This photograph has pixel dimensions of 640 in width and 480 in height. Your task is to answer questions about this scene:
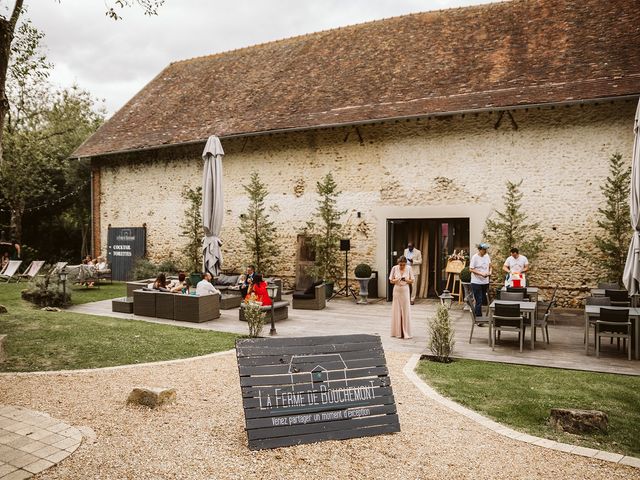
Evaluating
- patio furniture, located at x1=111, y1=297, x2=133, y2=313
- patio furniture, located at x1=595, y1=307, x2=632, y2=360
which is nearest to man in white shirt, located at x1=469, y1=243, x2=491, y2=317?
patio furniture, located at x1=595, y1=307, x2=632, y2=360

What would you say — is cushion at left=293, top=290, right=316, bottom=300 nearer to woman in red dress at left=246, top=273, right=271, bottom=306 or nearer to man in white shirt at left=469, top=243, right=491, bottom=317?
woman in red dress at left=246, top=273, right=271, bottom=306

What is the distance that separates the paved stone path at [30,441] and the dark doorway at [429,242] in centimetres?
1083

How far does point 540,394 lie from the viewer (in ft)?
18.9

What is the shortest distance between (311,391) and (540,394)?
3.03 m

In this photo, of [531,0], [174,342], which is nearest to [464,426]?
[174,342]

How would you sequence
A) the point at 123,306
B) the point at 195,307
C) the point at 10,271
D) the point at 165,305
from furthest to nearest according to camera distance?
the point at 10,271, the point at 123,306, the point at 165,305, the point at 195,307

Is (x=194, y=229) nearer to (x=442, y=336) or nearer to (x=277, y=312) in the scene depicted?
(x=277, y=312)

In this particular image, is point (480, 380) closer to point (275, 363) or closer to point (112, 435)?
point (275, 363)

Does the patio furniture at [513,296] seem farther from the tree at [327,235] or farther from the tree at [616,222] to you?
the tree at [327,235]

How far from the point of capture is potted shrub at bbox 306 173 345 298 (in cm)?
1455

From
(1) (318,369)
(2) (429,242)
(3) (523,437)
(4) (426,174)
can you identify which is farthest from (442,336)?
(2) (429,242)

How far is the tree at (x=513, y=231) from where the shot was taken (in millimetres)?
12398

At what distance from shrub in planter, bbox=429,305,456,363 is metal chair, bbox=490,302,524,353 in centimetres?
113

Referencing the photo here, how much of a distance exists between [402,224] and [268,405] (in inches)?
438
